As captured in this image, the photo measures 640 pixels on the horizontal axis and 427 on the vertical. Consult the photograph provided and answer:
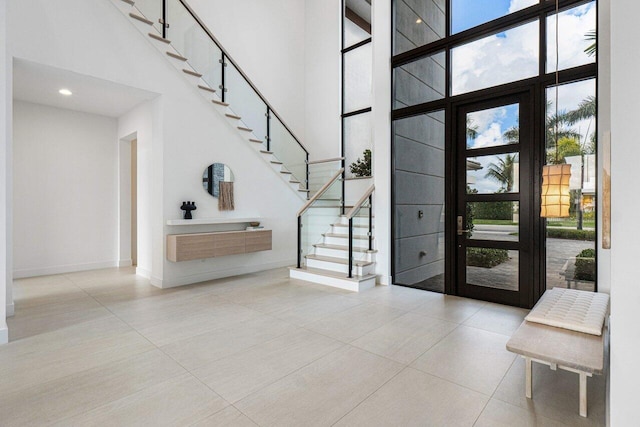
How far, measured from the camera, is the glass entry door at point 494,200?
4145 mm

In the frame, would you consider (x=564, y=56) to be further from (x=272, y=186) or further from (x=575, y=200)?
(x=272, y=186)

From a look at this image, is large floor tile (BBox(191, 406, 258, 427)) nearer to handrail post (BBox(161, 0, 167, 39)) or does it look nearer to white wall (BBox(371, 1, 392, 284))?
white wall (BBox(371, 1, 392, 284))

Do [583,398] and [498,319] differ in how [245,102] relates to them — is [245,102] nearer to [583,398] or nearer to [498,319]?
[498,319]

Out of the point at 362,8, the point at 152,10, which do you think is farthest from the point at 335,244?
the point at 362,8

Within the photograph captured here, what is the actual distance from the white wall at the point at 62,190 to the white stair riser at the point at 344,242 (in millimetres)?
4451

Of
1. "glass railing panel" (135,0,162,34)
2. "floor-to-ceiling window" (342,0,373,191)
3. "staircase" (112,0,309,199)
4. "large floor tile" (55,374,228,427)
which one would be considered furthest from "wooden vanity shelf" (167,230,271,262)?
"glass railing panel" (135,0,162,34)

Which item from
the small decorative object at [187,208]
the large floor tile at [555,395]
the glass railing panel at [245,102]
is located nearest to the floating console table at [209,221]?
the small decorative object at [187,208]

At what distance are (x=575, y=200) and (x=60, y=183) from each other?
26.7 feet

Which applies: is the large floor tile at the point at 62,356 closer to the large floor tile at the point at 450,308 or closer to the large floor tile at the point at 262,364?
the large floor tile at the point at 262,364

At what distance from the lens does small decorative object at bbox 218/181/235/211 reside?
5.92m

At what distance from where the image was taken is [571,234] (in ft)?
12.5

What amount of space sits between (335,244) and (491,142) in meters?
3.17

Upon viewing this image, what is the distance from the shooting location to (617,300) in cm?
138

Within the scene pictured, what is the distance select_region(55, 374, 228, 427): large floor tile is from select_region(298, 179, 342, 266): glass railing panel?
3.88m
